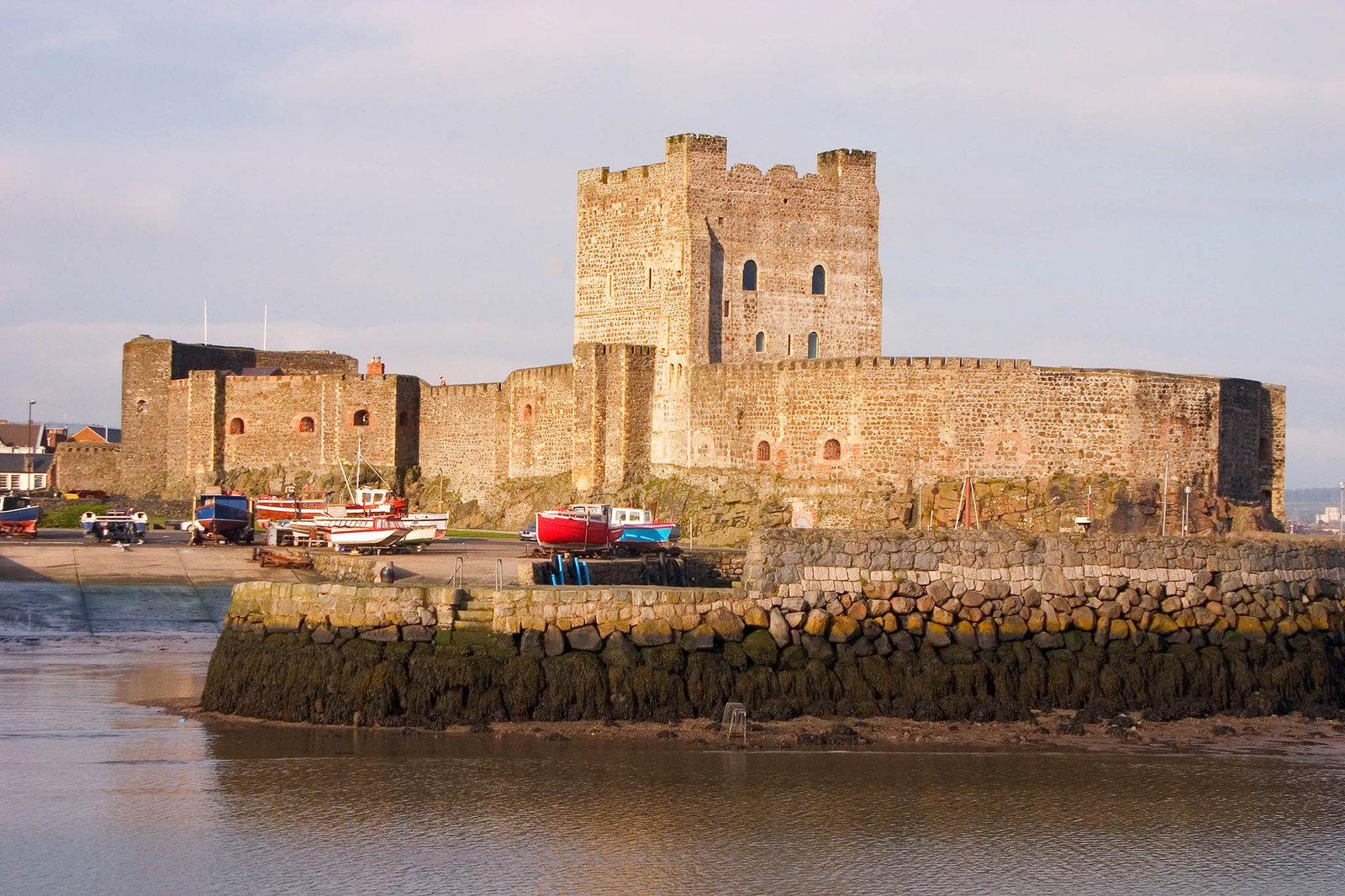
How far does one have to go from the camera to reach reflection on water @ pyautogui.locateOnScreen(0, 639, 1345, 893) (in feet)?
49.3

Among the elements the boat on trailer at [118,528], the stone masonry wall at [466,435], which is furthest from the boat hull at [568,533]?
the stone masonry wall at [466,435]

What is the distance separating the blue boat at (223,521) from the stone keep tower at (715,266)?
8.86 meters

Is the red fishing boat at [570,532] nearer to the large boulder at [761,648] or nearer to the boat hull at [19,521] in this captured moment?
the large boulder at [761,648]

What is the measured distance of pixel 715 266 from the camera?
150 feet

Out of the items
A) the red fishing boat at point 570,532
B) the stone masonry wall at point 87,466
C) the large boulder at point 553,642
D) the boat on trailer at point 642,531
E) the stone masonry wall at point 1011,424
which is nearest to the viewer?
the large boulder at point 553,642

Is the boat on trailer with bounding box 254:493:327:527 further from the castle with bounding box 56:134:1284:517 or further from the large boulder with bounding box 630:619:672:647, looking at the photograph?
the large boulder with bounding box 630:619:672:647

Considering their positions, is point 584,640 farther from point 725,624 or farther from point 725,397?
point 725,397

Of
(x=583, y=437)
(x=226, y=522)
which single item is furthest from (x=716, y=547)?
(x=226, y=522)

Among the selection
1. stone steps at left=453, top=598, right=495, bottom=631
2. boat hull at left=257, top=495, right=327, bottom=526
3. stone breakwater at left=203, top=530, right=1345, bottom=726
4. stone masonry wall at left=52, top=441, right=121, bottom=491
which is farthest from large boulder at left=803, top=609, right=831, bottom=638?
stone masonry wall at left=52, top=441, right=121, bottom=491

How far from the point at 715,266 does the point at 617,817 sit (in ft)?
98.6

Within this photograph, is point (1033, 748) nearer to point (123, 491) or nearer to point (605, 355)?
point (605, 355)

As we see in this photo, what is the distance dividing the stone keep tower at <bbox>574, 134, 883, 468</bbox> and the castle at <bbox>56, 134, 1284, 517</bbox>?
55mm

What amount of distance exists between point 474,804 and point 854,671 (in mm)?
5829

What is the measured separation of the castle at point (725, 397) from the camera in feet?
123
